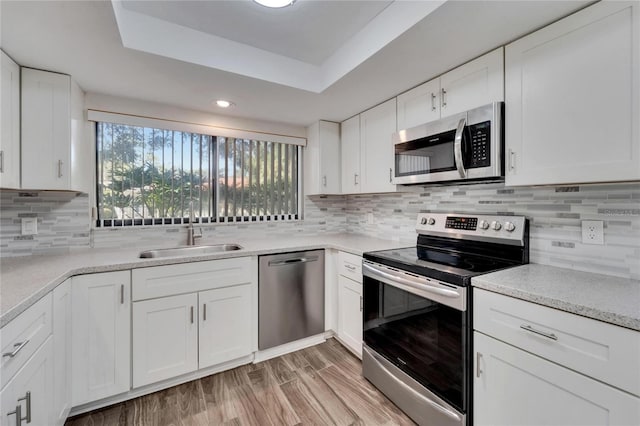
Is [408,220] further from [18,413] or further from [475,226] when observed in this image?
[18,413]

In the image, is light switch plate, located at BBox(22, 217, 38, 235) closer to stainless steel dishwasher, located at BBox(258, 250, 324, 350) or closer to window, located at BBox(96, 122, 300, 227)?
window, located at BBox(96, 122, 300, 227)

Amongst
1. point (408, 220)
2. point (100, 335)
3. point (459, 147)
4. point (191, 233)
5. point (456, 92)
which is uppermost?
point (456, 92)

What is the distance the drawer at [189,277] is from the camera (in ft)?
5.87

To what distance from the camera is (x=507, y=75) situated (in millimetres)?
1500

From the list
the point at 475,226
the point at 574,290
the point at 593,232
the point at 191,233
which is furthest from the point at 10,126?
the point at 593,232

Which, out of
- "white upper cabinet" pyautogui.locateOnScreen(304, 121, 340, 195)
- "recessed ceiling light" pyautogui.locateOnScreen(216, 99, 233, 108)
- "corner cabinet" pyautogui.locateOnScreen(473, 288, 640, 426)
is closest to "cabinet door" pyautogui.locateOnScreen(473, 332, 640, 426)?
"corner cabinet" pyautogui.locateOnScreen(473, 288, 640, 426)

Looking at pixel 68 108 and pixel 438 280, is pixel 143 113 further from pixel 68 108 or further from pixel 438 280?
pixel 438 280

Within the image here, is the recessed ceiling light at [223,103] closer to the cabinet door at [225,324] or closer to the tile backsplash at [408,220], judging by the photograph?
the tile backsplash at [408,220]

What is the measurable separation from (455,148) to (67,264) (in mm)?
2395

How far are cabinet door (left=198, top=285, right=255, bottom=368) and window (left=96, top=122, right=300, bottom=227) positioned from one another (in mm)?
873

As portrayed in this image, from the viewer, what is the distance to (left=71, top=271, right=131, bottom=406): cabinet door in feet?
5.31

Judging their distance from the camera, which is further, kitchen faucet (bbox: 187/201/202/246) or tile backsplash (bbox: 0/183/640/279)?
kitchen faucet (bbox: 187/201/202/246)

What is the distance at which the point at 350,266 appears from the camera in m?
2.26

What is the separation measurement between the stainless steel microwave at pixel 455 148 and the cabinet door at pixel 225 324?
1.51 metres
